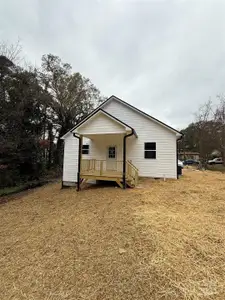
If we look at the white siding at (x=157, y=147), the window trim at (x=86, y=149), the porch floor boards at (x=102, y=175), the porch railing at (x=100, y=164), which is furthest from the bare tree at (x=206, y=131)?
the porch floor boards at (x=102, y=175)

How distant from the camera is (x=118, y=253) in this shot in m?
3.64

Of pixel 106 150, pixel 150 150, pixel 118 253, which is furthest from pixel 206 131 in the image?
pixel 118 253

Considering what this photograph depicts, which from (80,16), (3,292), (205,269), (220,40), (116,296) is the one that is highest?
(80,16)

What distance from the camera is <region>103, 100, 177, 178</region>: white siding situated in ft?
36.0

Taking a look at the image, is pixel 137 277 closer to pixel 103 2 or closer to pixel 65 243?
pixel 65 243

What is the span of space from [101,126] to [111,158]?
3.11 m

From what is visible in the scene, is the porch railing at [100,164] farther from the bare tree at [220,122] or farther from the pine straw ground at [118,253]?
the bare tree at [220,122]

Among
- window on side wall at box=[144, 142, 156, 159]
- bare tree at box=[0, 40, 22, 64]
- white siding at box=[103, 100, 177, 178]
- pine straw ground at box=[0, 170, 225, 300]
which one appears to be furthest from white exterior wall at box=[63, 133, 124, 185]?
bare tree at box=[0, 40, 22, 64]

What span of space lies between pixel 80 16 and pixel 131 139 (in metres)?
8.14

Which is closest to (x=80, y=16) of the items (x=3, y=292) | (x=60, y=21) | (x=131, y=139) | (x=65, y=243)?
(x=60, y=21)

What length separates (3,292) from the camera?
2.96 m

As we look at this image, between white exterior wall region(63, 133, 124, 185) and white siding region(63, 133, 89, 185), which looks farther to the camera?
white siding region(63, 133, 89, 185)

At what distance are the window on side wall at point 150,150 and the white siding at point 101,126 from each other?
2588mm

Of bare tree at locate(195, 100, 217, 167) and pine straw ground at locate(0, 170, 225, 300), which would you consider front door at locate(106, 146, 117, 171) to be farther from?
bare tree at locate(195, 100, 217, 167)
